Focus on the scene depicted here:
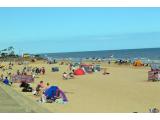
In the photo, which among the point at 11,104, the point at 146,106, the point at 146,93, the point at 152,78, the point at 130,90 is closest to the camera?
the point at 11,104

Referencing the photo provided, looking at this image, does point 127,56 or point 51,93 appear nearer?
point 51,93

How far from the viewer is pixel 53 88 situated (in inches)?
675

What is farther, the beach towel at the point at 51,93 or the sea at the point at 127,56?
the sea at the point at 127,56

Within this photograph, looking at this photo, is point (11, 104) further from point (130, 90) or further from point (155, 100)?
point (130, 90)

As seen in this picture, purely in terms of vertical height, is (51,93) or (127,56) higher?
(127,56)

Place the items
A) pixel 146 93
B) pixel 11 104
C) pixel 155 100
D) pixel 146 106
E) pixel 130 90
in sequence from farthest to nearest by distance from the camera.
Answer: pixel 130 90 → pixel 146 93 → pixel 155 100 → pixel 146 106 → pixel 11 104

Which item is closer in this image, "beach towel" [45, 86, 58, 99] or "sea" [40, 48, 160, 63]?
"beach towel" [45, 86, 58, 99]
